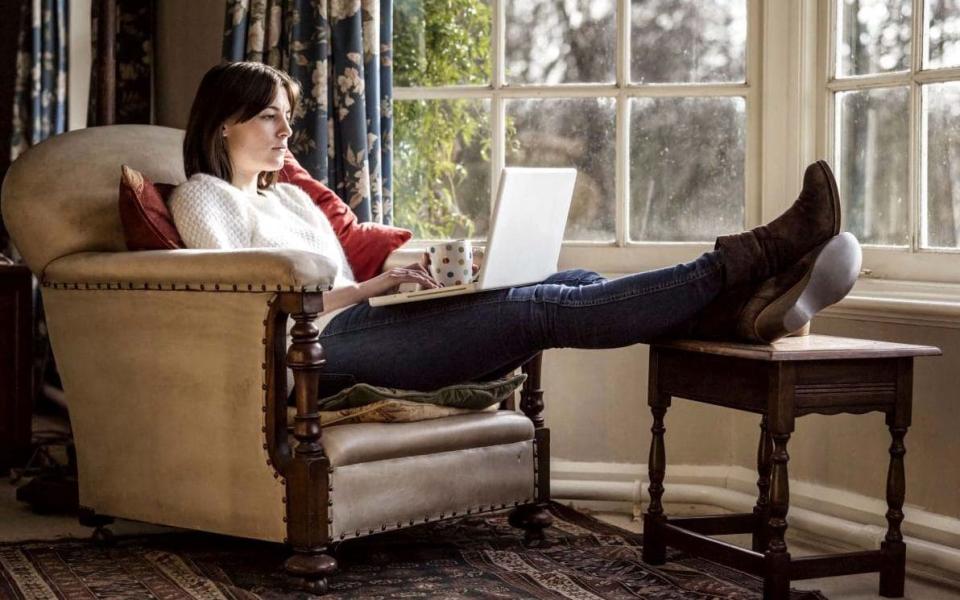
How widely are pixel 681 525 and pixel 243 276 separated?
102cm

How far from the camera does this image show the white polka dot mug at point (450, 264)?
2477mm

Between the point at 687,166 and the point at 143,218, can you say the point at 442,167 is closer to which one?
the point at 687,166

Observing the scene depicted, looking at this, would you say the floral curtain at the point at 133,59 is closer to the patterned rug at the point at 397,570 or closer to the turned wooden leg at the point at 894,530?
the patterned rug at the point at 397,570

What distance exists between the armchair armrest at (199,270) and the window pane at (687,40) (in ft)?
4.25

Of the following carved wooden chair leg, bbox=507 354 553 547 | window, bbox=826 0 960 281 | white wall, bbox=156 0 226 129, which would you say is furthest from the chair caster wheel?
white wall, bbox=156 0 226 129

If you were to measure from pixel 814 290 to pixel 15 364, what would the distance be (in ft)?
7.17

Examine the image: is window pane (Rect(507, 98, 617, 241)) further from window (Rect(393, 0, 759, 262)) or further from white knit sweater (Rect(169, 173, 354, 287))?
white knit sweater (Rect(169, 173, 354, 287))

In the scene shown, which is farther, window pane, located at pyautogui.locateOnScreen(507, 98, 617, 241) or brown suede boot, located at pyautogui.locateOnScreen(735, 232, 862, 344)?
window pane, located at pyautogui.locateOnScreen(507, 98, 617, 241)

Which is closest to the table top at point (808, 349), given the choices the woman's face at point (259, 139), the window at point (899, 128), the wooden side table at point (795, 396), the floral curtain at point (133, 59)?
the wooden side table at point (795, 396)

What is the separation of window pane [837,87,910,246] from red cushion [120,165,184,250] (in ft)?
5.17

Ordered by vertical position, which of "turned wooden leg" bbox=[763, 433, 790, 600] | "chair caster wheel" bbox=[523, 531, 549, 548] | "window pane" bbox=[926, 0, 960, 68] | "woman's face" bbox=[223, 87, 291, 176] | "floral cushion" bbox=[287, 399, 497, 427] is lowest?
"chair caster wheel" bbox=[523, 531, 549, 548]

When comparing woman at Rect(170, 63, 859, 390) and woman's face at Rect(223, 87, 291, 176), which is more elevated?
woman's face at Rect(223, 87, 291, 176)

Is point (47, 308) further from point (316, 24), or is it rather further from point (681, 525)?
point (681, 525)

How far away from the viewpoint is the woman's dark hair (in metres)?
2.65
